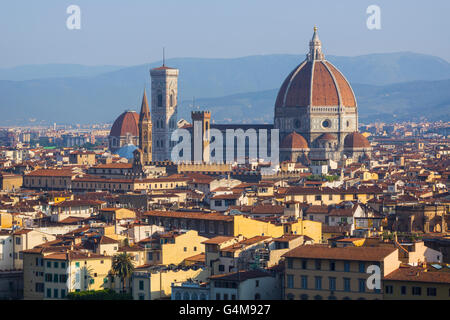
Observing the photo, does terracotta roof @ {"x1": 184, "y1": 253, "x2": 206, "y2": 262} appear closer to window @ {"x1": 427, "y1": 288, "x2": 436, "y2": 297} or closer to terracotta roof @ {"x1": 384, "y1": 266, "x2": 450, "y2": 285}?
terracotta roof @ {"x1": 384, "y1": 266, "x2": 450, "y2": 285}

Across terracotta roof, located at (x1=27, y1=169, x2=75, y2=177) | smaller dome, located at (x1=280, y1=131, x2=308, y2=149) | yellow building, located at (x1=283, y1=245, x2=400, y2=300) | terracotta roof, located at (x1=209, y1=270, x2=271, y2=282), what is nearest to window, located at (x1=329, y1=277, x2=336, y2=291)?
yellow building, located at (x1=283, y1=245, x2=400, y2=300)

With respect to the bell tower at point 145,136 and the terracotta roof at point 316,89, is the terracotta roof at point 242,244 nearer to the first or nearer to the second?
the bell tower at point 145,136

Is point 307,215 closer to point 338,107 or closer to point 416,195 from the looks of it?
point 416,195

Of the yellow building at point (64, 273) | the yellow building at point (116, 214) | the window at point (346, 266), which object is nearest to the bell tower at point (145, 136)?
the yellow building at point (116, 214)

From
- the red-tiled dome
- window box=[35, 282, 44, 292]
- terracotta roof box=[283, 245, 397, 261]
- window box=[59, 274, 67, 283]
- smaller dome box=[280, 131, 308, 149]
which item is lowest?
window box=[35, 282, 44, 292]

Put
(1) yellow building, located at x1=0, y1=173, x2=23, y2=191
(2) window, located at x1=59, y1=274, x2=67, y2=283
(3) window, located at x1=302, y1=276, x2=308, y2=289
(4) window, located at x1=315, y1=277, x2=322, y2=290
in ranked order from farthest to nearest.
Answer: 1. (1) yellow building, located at x1=0, y1=173, x2=23, y2=191
2. (2) window, located at x1=59, y1=274, x2=67, y2=283
3. (3) window, located at x1=302, y1=276, x2=308, y2=289
4. (4) window, located at x1=315, y1=277, x2=322, y2=290

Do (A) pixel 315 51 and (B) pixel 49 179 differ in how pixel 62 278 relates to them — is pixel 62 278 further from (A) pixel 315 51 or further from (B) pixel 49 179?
(A) pixel 315 51
